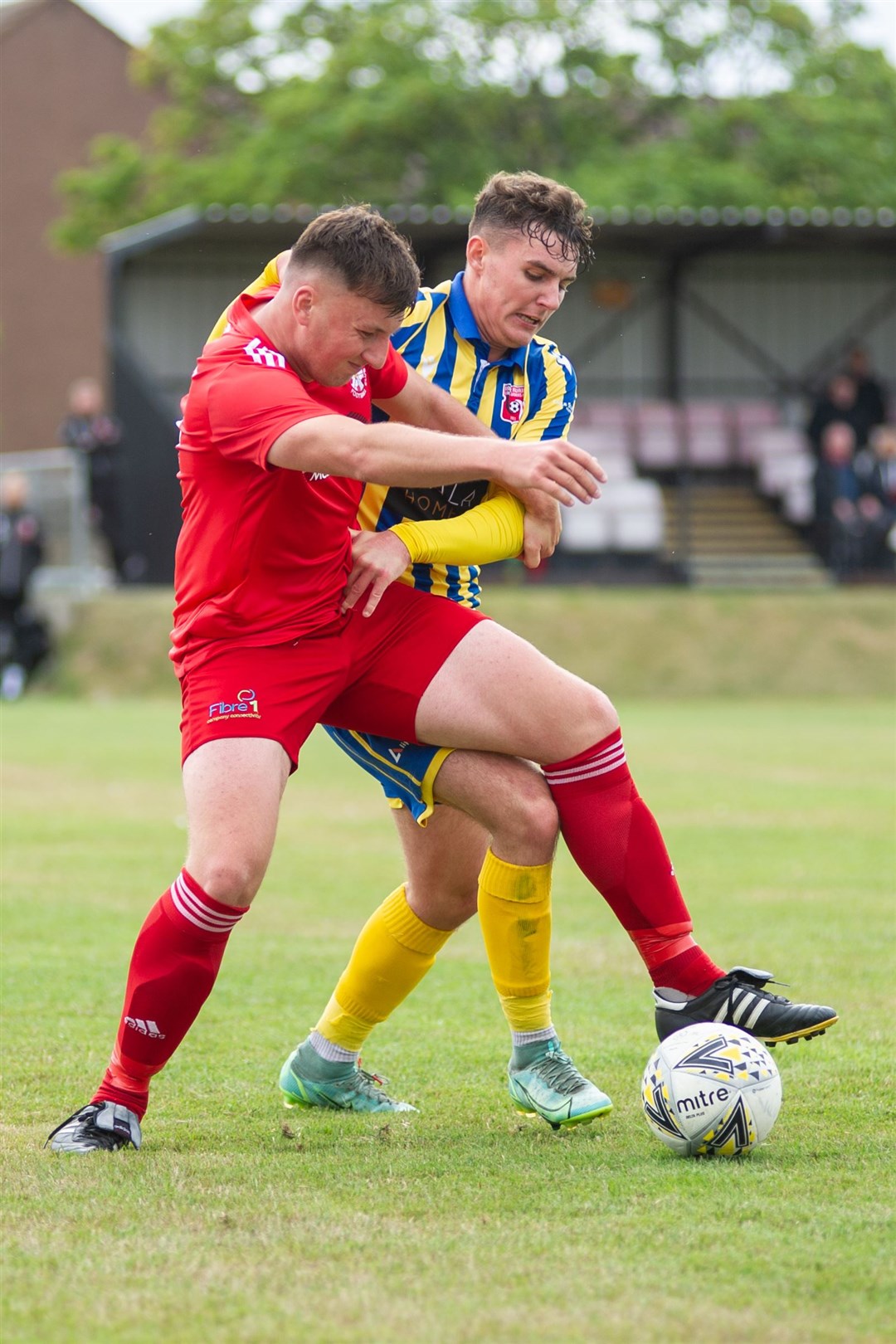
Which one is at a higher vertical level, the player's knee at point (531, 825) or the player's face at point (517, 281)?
the player's face at point (517, 281)

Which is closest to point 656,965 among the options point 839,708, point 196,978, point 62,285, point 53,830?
point 196,978

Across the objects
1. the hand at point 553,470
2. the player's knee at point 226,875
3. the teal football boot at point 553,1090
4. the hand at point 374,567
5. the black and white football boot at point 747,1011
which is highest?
the hand at point 553,470

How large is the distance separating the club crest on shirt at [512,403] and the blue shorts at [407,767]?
36.9 inches

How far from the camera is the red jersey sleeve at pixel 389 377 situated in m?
4.46

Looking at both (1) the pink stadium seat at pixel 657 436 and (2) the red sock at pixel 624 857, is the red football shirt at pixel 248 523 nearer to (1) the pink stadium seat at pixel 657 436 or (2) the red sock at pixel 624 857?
(2) the red sock at pixel 624 857

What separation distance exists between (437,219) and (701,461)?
19.9ft

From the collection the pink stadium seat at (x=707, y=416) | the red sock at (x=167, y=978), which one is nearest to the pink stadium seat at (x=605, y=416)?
the pink stadium seat at (x=707, y=416)

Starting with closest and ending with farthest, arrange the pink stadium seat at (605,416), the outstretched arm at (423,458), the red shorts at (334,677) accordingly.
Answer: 1. the outstretched arm at (423,458)
2. the red shorts at (334,677)
3. the pink stadium seat at (605,416)

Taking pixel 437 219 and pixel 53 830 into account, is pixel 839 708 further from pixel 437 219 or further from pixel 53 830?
pixel 53 830

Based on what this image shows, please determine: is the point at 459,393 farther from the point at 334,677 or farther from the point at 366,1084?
the point at 366,1084

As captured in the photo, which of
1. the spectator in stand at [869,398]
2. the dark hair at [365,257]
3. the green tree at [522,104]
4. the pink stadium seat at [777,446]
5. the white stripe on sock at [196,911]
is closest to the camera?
the dark hair at [365,257]

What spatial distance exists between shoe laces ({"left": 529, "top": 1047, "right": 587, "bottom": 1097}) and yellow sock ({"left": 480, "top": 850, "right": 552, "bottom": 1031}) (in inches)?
3.7

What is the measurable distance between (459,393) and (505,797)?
1.10 metres

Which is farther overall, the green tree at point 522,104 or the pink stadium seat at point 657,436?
the green tree at point 522,104
